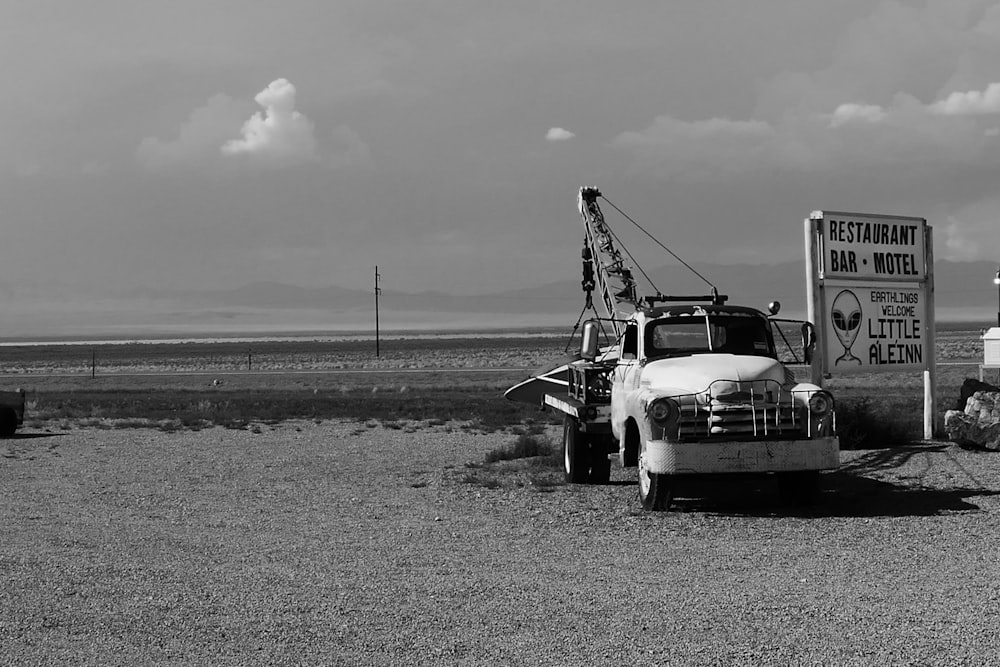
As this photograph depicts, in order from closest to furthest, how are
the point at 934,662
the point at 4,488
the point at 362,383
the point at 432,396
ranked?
the point at 934,662 → the point at 4,488 → the point at 432,396 → the point at 362,383

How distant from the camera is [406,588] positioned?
848 centimetres

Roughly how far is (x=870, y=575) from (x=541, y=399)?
29.1 feet

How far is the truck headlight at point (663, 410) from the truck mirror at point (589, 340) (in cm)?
162

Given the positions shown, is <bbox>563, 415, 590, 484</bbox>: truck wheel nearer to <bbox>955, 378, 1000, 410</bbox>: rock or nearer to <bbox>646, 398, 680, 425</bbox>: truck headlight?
<bbox>646, 398, 680, 425</bbox>: truck headlight

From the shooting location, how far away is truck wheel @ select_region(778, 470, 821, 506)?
41.2ft

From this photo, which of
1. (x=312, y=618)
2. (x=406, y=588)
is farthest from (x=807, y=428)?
(x=312, y=618)

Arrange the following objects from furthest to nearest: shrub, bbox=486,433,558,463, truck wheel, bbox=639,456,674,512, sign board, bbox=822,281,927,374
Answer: shrub, bbox=486,433,558,463, sign board, bbox=822,281,927,374, truck wheel, bbox=639,456,674,512

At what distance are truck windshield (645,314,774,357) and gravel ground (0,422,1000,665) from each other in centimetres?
170

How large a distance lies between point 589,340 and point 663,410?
173 cm

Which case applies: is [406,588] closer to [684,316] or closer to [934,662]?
[934,662]

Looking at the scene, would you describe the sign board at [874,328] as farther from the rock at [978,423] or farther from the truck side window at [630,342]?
the truck side window at [630,342]

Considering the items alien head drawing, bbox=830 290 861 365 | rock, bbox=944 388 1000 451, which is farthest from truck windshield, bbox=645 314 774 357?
alien head drawing, bbox=830 290 861 365

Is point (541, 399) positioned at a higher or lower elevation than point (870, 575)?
higher

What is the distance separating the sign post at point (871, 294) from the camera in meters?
18.7
